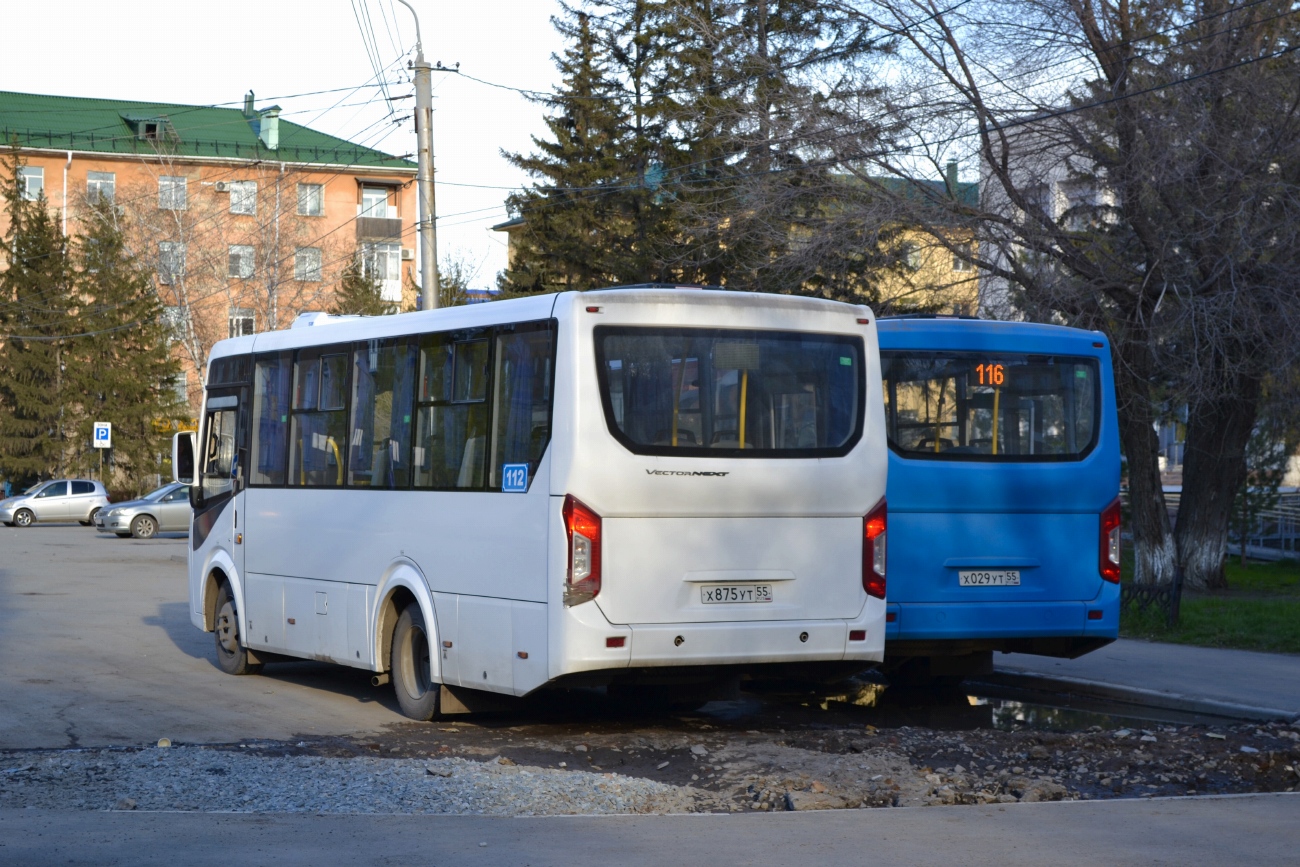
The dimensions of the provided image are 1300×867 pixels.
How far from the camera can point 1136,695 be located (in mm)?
11805

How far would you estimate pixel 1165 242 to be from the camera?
1891cm

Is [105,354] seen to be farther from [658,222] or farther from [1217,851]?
[1217,851]

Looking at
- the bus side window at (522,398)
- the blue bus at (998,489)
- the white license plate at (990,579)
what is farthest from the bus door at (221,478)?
the white license plate at (990,579)

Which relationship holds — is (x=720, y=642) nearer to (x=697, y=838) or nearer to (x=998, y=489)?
(x=697, y=838)

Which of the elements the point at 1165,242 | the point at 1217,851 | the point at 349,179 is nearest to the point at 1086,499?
the point at 1217,851

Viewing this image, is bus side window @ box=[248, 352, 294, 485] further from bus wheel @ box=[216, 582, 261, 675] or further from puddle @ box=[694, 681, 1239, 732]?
puddle @ box=[694, 681, 1239, 732]

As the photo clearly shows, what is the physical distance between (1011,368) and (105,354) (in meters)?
55.6

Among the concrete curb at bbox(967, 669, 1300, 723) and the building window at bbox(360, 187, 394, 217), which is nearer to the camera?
the concrete curb at bbox(967, 669, 1300, 723)

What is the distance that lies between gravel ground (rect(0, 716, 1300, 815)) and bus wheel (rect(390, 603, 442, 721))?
547 millimetres

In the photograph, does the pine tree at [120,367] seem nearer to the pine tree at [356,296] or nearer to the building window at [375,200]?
the pine tree at [356,296]

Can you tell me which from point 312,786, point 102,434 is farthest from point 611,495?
point 102,434

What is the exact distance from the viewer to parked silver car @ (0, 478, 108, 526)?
4800 cm

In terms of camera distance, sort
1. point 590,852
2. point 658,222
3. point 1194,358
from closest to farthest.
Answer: point 590,852, point 1194,358, point 658,222

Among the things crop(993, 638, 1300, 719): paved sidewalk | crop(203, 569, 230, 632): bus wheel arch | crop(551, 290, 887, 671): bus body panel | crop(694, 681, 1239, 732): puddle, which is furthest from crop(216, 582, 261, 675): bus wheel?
crop(993, 638, 1300, 719): paved sidewalk
